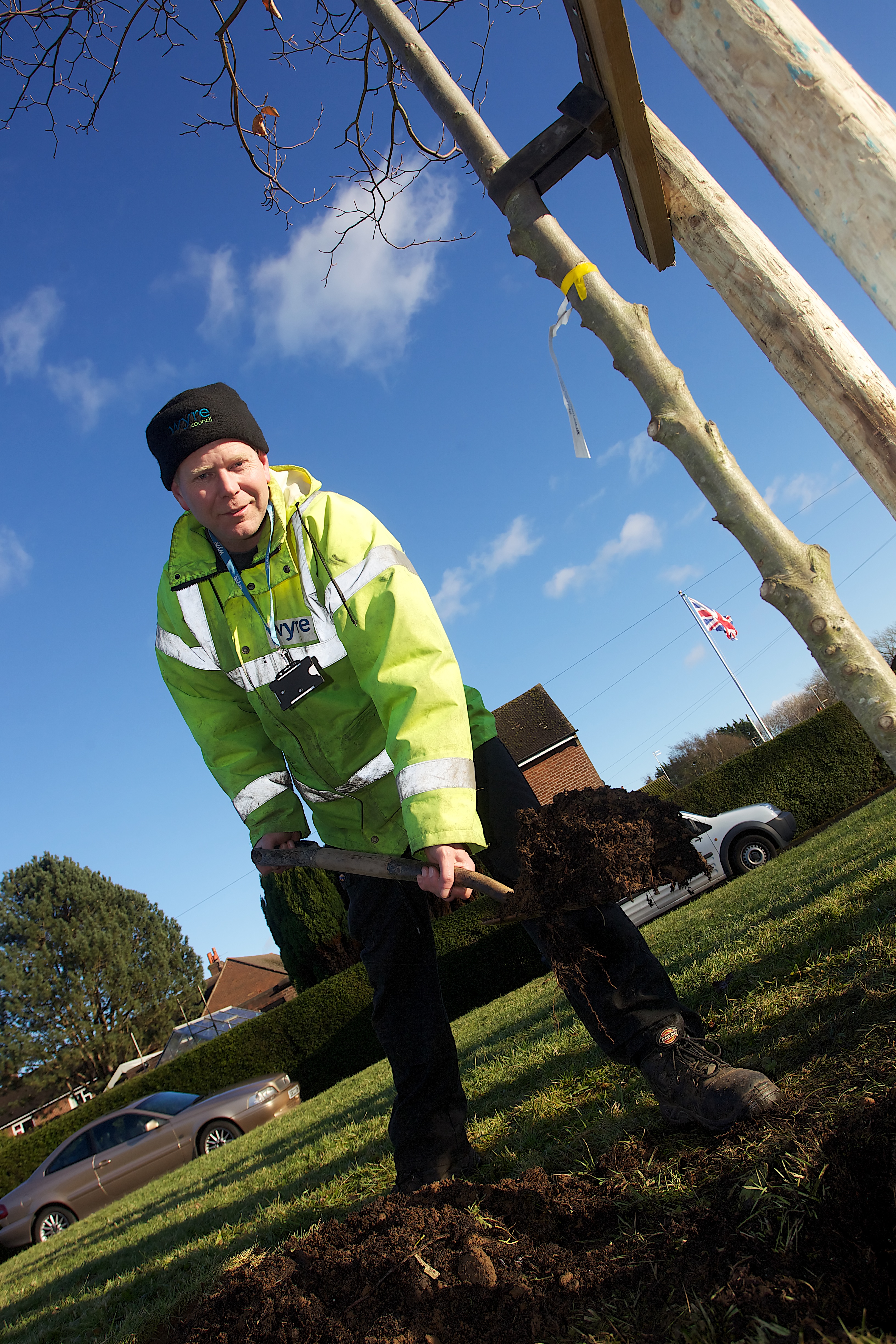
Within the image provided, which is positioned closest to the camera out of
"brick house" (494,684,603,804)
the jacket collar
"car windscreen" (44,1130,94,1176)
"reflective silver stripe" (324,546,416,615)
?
"reflective silver stripe" (324,546,416,615)

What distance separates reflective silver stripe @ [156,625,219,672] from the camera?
288 centimetres

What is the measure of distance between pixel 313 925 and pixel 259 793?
48.0ft

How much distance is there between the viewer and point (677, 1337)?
123 cm

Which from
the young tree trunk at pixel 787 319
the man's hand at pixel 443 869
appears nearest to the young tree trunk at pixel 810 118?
the young tree trunk at pixel 787 319

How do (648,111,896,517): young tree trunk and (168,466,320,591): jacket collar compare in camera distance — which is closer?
(648,111,896,517): young tree trunk

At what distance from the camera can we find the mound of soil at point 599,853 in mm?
2168

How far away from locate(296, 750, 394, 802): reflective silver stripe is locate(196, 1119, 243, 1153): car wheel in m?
9.69

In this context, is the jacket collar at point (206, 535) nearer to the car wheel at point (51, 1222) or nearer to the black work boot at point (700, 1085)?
the black work boot at point (700, 1085)

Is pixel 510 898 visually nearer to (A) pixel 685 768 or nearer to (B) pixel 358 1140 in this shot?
(B) pixel 358 1140

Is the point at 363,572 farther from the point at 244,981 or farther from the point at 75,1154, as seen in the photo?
the point at 244,981

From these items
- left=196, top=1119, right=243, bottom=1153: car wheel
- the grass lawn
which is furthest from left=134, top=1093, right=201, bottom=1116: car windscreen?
the grass lawn

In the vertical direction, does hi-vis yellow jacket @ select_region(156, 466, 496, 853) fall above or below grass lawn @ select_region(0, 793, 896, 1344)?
above

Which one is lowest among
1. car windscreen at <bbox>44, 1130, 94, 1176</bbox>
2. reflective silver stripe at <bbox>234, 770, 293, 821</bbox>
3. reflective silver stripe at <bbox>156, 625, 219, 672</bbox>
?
car windscreen at <bbox>44, 1130, 94, 1176</bbox>

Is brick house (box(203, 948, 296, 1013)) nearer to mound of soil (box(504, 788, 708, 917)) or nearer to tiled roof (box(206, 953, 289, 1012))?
tiled roof (box(206, 953, 289, 1012))
